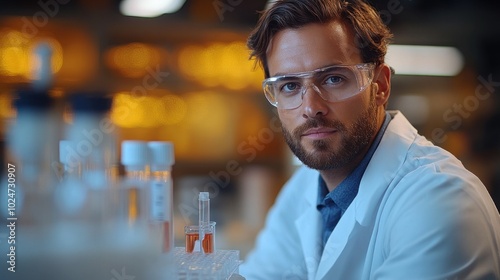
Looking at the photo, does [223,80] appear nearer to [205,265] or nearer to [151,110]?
[151,110]

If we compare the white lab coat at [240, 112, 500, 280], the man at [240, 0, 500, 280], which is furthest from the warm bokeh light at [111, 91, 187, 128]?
the man at [240, 0, 500, 280]

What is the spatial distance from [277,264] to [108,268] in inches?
38.8

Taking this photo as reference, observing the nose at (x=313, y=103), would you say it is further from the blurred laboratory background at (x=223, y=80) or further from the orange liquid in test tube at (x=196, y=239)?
the blurred laboratory background at (x=223, y=80)

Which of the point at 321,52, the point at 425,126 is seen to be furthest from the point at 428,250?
the point at 425,126

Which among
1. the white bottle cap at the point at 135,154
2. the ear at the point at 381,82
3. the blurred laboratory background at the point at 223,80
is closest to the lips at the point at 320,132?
the ear at the point at 381,82

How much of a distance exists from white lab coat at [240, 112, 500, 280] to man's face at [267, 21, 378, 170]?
0.11m

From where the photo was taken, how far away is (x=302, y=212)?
1877mm

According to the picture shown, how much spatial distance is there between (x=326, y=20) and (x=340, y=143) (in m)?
0.32

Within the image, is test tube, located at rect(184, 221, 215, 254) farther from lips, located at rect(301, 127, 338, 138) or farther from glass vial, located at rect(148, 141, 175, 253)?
lips, located at rect(301, 127, 338, 138)

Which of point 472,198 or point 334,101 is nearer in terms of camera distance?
point 472,198

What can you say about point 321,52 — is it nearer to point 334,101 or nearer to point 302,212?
point 334,101

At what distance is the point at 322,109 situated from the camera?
1331 mm

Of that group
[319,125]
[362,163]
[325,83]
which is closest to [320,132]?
[319,125]

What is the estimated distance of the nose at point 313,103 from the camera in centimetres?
132
